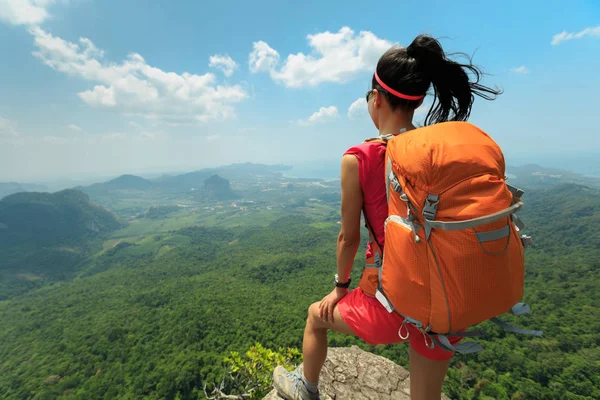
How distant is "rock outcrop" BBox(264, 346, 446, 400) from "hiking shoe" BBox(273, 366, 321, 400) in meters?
0.58

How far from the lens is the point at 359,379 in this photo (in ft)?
13.1

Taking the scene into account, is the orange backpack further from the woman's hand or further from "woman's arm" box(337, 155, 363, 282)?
the woman's hand

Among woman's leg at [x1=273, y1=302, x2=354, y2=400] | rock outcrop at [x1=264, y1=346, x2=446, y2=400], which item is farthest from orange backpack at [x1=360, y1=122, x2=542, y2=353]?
rock outcrop at [x1=264, y1=346, x2=446, y2=400]

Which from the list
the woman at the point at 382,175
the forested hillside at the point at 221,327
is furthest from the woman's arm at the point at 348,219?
the forested hillside at the point at 221,327

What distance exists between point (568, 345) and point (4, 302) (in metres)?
121

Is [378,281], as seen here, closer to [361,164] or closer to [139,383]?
[361,164]

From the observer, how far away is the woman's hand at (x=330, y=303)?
83.3 inches

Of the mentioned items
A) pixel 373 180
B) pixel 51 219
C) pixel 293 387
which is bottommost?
pixel 51 219

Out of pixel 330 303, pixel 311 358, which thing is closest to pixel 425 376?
pixel 330 303

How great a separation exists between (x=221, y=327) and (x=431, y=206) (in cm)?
4147

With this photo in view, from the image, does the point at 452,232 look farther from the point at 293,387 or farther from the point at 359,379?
the point at 359,379

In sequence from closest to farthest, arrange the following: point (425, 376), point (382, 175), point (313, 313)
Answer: point (382, 175) → point (425, 376) → point (313, 313)

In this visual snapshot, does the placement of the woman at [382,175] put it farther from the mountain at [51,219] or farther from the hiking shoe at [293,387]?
the mountain at [51,219]

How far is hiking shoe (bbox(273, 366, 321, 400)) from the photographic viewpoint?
2.71 meters
